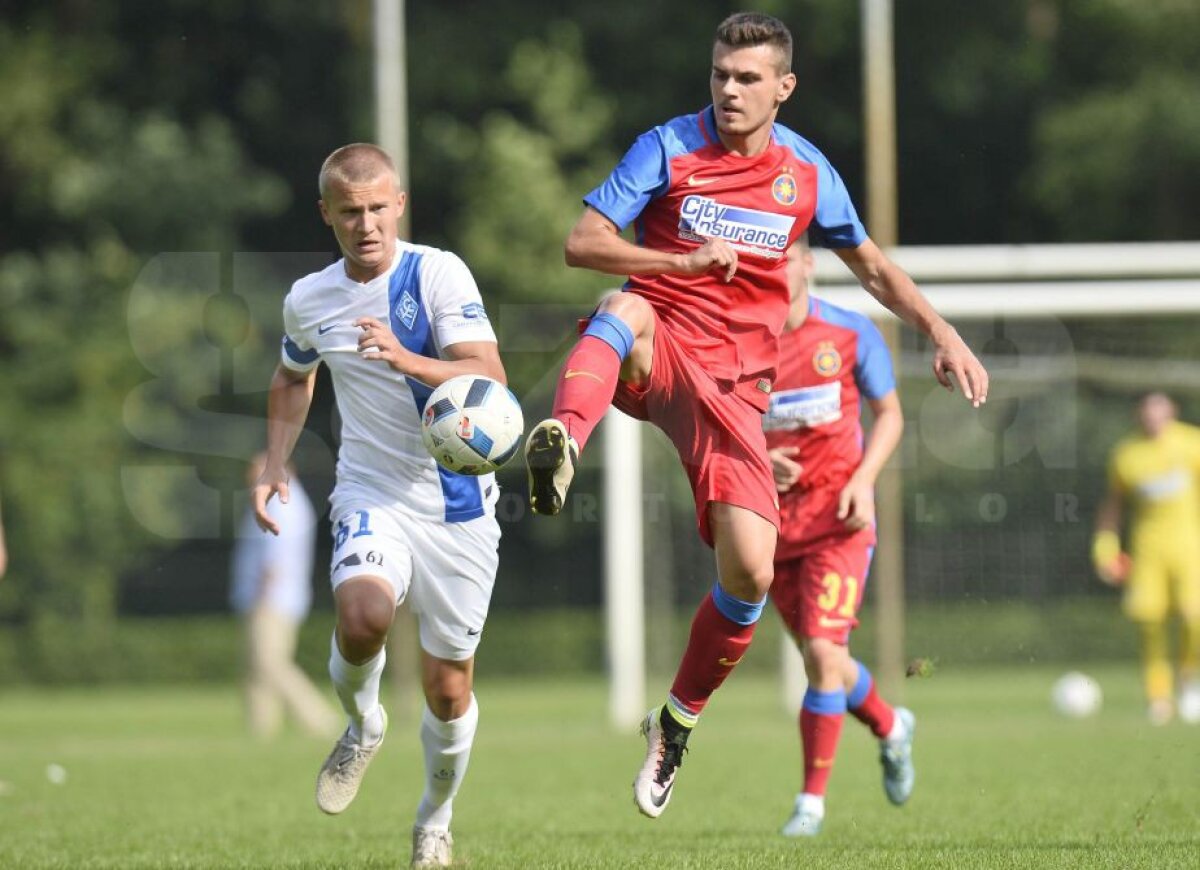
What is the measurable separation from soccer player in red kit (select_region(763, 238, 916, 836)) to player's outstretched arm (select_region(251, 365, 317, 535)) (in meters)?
2.31

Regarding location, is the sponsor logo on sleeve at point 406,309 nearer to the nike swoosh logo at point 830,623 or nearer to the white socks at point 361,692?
the white socks at point 361,692

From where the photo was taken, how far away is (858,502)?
816 cm

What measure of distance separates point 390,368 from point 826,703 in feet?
9.53

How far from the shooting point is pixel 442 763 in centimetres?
680

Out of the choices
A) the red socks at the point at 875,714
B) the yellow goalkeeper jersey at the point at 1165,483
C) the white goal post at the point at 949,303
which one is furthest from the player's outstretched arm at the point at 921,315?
the yellow goalkeeper jersey at the point at 1165,483

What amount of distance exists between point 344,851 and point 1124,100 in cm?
2217

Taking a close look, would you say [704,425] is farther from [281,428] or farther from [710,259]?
[281,428]

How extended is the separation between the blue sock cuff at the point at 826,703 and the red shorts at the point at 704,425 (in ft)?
6.81

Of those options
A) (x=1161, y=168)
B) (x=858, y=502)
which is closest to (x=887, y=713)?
(x=858, y=502)

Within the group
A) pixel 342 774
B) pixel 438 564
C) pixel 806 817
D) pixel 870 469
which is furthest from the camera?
pixel 870 469

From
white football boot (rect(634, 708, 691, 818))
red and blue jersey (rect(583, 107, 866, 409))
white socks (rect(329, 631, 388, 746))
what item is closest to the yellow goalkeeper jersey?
red and blue jersey (rect(583, 107, 866, 409))

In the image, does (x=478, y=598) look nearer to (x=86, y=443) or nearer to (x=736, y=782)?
(x=736, y=782)

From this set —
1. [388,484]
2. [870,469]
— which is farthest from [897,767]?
[388,484]

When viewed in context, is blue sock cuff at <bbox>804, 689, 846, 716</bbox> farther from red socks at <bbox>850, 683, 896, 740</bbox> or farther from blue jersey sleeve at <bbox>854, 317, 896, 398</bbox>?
blue jersey sleeve at <bbox>854, 317, 896, 398</bbox>
